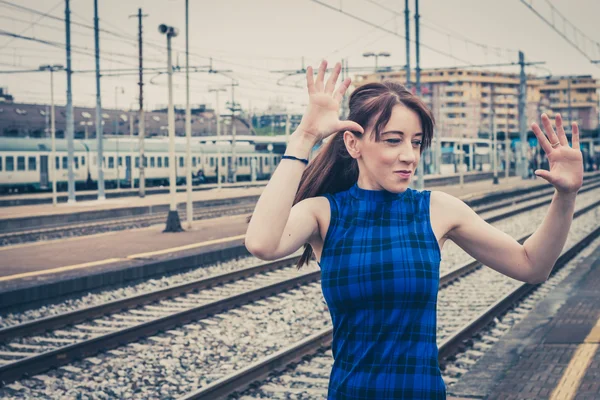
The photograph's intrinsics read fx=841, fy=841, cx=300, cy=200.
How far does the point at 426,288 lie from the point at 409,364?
213 mm

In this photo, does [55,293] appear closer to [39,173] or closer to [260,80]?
[260,80]

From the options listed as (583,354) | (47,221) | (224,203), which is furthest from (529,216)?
(583,354)

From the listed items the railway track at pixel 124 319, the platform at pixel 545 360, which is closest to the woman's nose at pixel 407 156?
the platform at pixel 545 360

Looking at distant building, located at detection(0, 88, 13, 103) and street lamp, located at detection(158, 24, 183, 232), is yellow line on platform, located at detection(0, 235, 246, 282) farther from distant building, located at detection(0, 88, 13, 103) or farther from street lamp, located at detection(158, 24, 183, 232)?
distant building, located at detection(0, 88, 13, 103)

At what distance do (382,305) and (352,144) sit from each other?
A: 1.69 feet

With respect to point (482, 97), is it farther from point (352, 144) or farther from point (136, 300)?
point (352, 144)

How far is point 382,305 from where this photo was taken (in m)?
2.29

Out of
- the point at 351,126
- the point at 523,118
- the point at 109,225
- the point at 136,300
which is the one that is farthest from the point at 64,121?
the point at 351,126

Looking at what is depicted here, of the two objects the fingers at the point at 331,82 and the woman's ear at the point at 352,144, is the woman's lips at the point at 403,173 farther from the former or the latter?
the fingers at the point at 331,82

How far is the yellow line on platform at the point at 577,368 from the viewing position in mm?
6277

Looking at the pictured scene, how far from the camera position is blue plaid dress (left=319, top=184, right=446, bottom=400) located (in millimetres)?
2283

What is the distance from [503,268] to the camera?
2541mm

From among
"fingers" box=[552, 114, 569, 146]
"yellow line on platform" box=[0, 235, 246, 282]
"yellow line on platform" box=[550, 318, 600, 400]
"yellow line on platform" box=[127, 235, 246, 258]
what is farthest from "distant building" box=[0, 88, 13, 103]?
"fingers" box=[552, 114, 569, 146]

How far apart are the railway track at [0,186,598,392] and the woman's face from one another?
590cm
